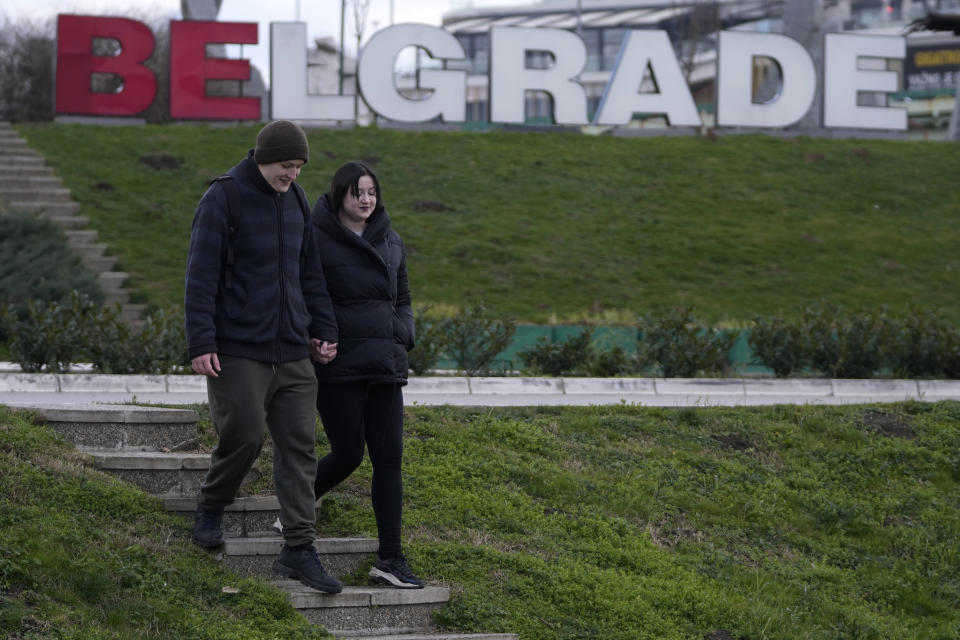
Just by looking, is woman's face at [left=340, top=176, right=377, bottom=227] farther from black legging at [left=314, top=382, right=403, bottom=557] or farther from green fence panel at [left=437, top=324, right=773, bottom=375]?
green fence panel at [left=437, top=324, right=773, bottom=375]

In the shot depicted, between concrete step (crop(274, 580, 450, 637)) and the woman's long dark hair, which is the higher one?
the woman's long dark hair

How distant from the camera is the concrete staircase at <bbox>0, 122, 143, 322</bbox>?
18.3m

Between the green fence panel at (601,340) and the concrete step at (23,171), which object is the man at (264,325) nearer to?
the green fence panel at (601,340)

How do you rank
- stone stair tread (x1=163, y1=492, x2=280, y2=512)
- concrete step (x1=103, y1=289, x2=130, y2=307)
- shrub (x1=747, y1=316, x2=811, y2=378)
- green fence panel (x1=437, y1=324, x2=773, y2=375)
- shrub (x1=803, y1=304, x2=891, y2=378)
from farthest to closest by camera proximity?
1. concrete step (x1=103, y1=289, x2=130, y2=307)
2. green fence panel (x1=437, y1=324, x2=773, y2=375)
3. shrub (x1=747, y1=316, x2=811, y2=378)
4. shrub (x1=803, y1=304, x2=891, y2=378)
5. stone stair tread (x1=163, y1=492, x2=280, y2=512)

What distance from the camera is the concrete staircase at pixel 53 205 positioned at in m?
18.3

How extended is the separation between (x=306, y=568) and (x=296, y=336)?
1.03 m

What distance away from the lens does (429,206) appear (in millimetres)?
23688

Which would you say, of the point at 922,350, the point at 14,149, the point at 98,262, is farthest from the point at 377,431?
the point at 14,149

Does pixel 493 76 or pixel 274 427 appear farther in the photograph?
pixel 493 76

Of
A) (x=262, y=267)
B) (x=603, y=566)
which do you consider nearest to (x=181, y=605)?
(x=262, y=267)

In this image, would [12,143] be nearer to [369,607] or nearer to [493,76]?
[493,76]

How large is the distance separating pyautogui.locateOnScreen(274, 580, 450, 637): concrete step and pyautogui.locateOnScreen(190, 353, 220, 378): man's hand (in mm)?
1036

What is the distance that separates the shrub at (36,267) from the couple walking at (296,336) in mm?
11033

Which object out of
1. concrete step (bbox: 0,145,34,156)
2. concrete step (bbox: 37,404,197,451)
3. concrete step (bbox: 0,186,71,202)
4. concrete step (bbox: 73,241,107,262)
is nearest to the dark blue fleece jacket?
concrete step (bbox: 37,404,197,451)
